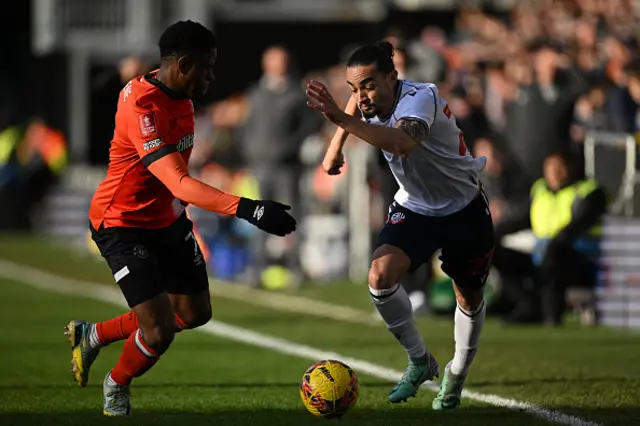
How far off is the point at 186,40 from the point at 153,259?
1266 millimetres

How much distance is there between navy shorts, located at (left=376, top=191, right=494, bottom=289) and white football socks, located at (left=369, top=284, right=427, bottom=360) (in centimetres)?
19

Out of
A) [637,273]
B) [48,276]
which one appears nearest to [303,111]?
[48,276]

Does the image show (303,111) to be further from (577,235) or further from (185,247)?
(185,247)

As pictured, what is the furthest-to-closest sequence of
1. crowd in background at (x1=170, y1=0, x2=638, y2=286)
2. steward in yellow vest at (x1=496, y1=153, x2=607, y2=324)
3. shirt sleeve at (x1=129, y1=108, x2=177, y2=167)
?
1. crowd in background at (x1=170, y1=0, x2=638, y2=286)
2. steward in yellow vest at (x1=496, y1=153, x2=607, y2=324)
3. shirt sleeve at (x1=129, y1=108, x2=177, y2=167)

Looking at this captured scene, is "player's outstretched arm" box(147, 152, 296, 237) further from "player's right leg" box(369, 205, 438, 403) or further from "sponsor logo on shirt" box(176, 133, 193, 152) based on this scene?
"player's right leg" box(369, 205, 438, 403)

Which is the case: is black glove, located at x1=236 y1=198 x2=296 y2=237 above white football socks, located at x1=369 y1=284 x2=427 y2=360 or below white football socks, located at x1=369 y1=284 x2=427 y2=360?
above

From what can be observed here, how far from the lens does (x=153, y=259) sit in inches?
328

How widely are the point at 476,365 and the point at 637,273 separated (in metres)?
3.23

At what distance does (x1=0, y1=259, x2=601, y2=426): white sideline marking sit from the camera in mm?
8586

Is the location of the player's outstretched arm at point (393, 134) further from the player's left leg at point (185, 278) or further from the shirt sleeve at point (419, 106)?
the player's left leg at point (185, 278)

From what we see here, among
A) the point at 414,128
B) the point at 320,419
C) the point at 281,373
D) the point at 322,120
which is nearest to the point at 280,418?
the point at 320,419

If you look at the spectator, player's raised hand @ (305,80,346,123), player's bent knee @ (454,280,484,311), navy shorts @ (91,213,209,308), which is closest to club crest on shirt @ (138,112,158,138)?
navy shorts @ (91,213,209,308)

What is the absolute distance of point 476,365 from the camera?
1087 centimetres

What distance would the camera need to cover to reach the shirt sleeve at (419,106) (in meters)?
8.04
